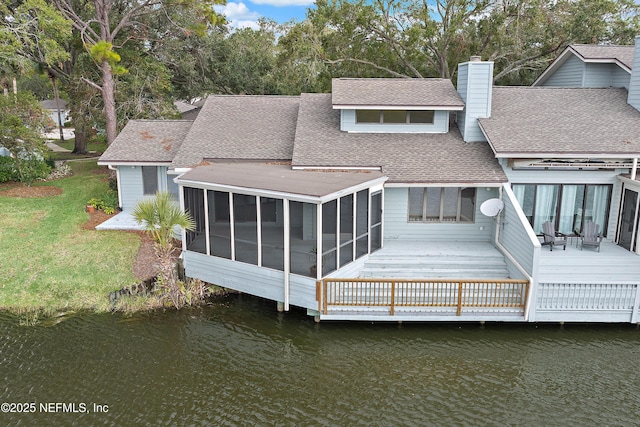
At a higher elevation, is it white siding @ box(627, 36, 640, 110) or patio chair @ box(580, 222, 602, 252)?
white siding @ box(627, 36, 640, 110)

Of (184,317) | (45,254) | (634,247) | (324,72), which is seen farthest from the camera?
(324,72)

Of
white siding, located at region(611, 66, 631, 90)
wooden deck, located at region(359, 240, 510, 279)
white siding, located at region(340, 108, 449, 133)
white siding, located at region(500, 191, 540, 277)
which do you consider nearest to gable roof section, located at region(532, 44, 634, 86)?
white siding, located at region(611, 66, 631, 90)

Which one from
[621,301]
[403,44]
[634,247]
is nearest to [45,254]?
[621,301]

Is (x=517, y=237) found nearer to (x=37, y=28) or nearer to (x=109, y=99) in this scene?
(x=109, y=99)

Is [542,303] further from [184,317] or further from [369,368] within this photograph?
[184,317]

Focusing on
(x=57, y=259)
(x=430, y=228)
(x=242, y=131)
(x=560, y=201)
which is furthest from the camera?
(x=242, y=131)

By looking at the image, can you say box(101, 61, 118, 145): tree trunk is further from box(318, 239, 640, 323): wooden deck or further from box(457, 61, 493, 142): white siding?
box(318, 239, 640, 323): wooden deck

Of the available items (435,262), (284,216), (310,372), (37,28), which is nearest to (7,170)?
(37,28)
